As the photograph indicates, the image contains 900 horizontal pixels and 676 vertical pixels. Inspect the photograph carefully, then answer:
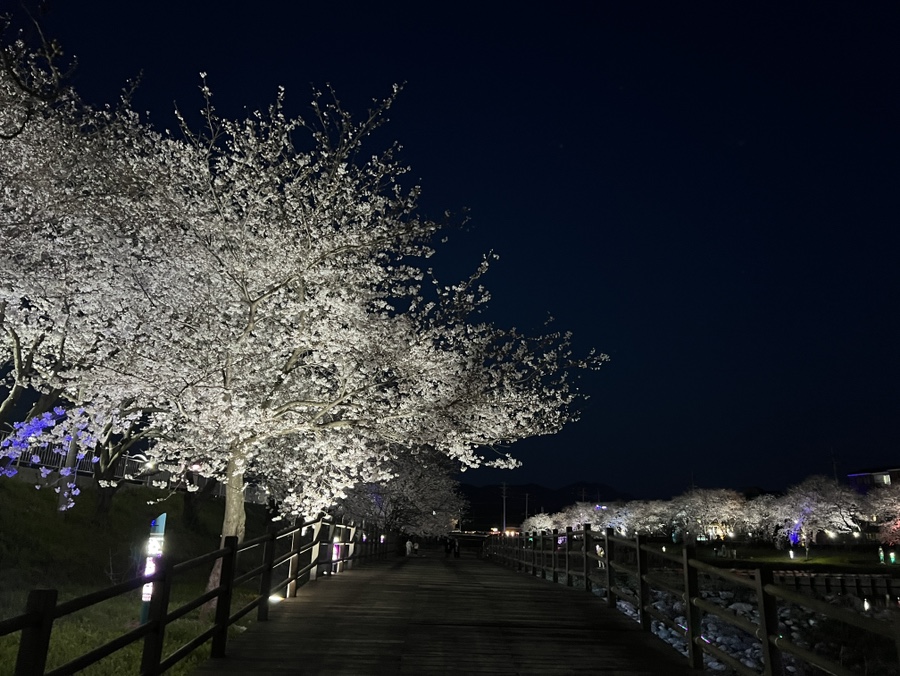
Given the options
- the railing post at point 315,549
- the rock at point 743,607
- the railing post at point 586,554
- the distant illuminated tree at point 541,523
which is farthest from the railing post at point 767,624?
the distant illuminated tree at point 541,523

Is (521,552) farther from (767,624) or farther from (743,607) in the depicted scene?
(767,624)

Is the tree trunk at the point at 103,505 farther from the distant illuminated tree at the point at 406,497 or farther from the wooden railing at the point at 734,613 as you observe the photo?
the wooden railing at the point at 734,613

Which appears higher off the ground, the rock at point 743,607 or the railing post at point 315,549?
the railing post at point 315,549

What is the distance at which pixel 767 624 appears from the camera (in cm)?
575

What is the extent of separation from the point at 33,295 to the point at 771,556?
68616 mm

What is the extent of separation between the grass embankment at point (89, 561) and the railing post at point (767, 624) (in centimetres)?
730

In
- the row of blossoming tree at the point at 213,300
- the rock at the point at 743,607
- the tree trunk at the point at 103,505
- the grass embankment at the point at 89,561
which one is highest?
the row of blossoming tree at the point at 213,300

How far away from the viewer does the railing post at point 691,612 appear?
23.4 feet

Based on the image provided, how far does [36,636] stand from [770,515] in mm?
92082

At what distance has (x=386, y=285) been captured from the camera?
1733cm

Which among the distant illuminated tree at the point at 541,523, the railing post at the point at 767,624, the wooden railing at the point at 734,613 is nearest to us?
the wooden railing at the point at 734,613

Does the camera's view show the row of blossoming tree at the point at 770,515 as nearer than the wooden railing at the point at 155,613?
No

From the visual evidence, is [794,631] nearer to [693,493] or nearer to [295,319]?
[295,319]

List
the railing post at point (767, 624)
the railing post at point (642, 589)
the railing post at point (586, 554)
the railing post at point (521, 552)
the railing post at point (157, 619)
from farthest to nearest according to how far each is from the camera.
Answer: the railing post at point (521, 552), the railing post at point (586, 554), the railing post at point (642, 589), the railing post at point (767, 624), the railing post at point (157, 619)
